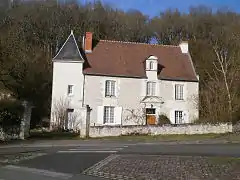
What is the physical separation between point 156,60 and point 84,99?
7721 millimetres

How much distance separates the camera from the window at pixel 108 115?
1407 inches

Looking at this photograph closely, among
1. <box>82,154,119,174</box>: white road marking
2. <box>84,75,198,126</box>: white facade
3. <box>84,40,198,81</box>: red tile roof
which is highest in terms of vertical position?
<box>84,40,198,81</box>: red tile roof

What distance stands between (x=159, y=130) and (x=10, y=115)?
10580 mm

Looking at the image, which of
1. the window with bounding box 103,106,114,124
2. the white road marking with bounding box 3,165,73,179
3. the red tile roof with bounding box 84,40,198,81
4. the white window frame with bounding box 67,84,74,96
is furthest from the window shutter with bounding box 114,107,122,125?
the white road marking with bounding box 3,165,73,179

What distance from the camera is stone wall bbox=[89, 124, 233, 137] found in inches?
1120

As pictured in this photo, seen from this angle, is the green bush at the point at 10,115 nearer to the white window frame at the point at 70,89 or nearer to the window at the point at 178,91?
the white window frame at the point at 70,89

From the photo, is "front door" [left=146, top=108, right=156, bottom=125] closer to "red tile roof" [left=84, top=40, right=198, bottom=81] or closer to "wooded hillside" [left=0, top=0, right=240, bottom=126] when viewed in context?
"red tile roof" [left=84, top=40, right=198, bottom=81]

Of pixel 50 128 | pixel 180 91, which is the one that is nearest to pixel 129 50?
pixel 180 91

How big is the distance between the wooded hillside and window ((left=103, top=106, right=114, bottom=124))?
255 inches

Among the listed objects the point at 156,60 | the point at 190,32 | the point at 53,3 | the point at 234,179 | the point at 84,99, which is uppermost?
the point at 53,3

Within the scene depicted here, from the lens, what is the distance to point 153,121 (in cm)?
3662

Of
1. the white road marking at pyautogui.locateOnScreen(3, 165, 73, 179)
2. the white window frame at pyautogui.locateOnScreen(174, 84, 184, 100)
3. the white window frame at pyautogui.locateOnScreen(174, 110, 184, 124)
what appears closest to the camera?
the white road marking at pyautogui.locateOnScreen(3, 165, 73, 179)

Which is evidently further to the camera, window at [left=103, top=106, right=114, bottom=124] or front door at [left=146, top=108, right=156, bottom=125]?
front door at [left=146, top=108, right=156, bottom=125]

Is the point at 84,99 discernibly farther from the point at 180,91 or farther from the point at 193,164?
the point at 193,164
